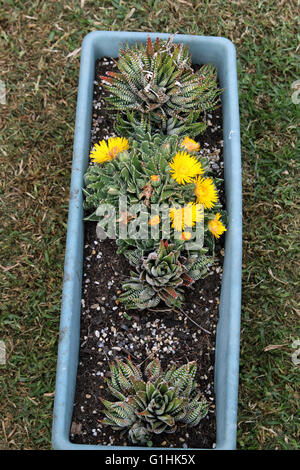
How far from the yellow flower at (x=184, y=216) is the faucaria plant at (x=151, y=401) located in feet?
1.58

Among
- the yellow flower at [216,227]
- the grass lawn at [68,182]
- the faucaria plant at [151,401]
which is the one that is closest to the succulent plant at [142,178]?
the yellow flower at [216,227]

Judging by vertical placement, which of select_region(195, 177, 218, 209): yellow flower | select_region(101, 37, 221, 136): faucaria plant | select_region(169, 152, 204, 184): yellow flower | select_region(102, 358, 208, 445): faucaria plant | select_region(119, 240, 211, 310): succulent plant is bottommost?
select_region(102, 358, 208, 445): faucaria plant

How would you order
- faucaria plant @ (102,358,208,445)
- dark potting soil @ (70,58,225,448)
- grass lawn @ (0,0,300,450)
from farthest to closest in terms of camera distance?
1. grass lawn @ (0,0,300,450)
2. dark potting soil @ (70,58,225,448)
3. faucaria plant @ (102,358,208,445)

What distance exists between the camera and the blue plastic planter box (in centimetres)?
179

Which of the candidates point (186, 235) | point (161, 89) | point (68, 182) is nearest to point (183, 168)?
point (186, 235)

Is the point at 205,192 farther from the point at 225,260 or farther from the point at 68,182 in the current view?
the point at 68,182

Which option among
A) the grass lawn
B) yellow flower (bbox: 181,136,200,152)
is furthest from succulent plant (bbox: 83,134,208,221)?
A: the grass lawn

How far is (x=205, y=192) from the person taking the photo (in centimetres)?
191

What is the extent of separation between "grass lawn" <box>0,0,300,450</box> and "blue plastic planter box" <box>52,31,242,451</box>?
548 mm

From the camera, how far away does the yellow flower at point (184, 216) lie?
6.00 ft

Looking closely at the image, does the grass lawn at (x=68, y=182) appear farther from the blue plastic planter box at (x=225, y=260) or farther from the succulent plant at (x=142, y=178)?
the succulent plant at (x=142, y=178)

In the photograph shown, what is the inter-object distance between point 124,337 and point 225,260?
1.57ft

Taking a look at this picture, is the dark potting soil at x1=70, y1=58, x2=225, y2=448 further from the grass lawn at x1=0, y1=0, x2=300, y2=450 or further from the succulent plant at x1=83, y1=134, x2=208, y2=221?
the grass lawn at x1=0, y1=0, x2=300, y2=450

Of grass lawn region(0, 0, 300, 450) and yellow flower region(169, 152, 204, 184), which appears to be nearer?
yellow flower region(169, 152, 204, 184)
